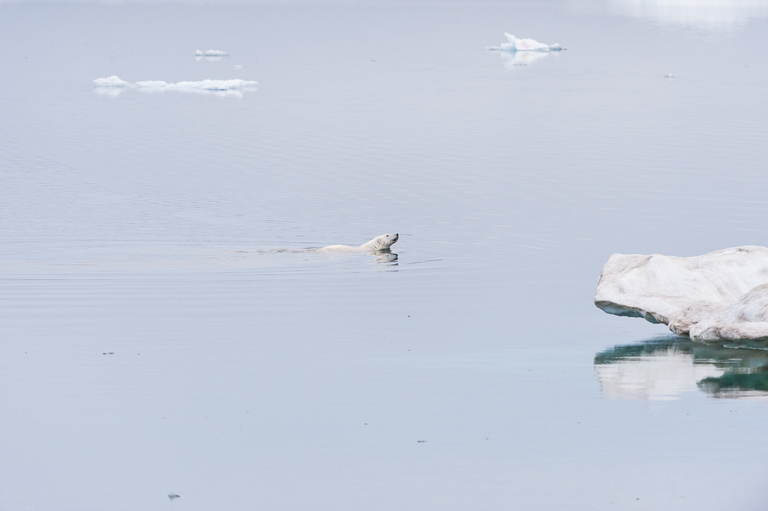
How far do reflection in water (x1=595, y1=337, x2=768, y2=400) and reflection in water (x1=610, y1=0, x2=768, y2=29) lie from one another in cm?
10816

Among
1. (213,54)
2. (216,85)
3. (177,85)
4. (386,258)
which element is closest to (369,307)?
(386,258)

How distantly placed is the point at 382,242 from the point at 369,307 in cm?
530

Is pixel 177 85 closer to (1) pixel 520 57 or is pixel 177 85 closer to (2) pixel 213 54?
(2) pixel 213 54

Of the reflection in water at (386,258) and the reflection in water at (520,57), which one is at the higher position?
the reflection in water at (520,57)

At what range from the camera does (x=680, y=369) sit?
11.6 metres

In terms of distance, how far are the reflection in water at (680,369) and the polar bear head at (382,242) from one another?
8308 millimetres

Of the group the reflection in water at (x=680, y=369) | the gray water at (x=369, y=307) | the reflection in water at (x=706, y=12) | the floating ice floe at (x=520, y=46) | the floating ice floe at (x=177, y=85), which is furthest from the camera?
the reflection in water at (x=706, y=12)

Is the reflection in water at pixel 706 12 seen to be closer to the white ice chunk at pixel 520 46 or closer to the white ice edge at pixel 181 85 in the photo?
the white ice chunk at pixel 520 46

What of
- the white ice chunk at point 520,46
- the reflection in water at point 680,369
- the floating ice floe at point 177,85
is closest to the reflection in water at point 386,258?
the reflection in water at point 680,369

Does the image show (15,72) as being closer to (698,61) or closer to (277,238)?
(698,61)

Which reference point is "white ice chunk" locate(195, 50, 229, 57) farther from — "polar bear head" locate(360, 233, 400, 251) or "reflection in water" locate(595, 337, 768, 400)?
"reflection in water" locate(595, 337, 768, 400)

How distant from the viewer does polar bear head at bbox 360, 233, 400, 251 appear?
20.7 meters

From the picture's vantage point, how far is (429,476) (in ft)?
27.8

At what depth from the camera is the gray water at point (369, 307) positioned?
339 inches
